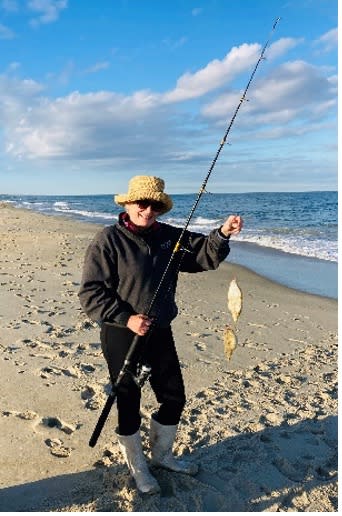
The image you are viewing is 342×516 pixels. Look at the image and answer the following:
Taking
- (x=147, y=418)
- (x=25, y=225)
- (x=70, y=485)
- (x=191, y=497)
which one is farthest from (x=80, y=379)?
(x=25, y=225)

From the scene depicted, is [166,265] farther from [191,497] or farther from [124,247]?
[191,497]

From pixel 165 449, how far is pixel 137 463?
0.27 metres

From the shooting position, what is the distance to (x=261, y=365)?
6672 millimetres

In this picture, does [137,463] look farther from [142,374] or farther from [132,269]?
[132,269]

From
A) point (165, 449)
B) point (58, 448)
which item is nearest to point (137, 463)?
point (165, 449)

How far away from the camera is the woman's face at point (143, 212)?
3.69m

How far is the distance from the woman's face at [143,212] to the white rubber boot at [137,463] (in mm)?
1667

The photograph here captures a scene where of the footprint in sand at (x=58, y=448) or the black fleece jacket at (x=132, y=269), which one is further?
the footprint in sand at (x=58, y=448)

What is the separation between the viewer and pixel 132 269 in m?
3.65

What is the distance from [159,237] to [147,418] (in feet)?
7.08

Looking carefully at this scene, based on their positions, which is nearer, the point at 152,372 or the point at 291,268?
the point at 152,372

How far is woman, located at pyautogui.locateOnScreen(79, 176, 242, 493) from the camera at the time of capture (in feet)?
11.7

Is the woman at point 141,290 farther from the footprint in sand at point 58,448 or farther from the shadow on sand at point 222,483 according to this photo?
the footprint in sand at point 58,448

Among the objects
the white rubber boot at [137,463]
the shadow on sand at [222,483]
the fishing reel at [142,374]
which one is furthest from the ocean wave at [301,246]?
the fishing reel at [142,374]
